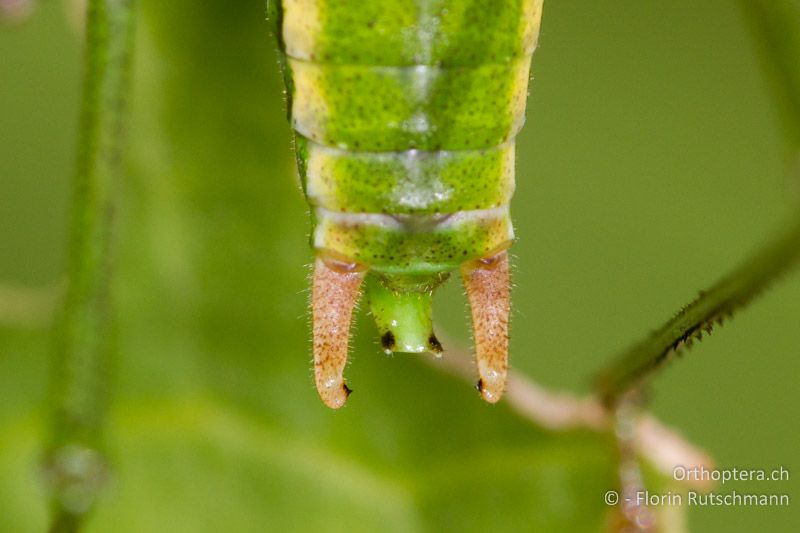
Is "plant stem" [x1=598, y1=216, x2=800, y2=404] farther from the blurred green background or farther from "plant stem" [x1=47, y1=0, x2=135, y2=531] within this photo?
"plant stem" [x1=47, y1=0, x2=135, y2=531]

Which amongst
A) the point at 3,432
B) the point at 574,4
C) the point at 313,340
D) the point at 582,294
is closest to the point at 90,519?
the point at 3,432

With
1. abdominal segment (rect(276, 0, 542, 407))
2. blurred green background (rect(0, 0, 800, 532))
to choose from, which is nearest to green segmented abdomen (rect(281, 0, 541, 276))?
abdominal segment (rect(276, 0, 542, 407))

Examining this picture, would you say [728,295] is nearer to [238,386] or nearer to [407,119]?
[407,119]

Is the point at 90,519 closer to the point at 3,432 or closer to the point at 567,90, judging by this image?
the point at 3,432

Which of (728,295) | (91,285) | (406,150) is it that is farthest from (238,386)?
(728,295)

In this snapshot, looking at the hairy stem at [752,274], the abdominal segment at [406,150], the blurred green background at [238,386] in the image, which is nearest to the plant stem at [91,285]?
the blurred green background at [238,386]

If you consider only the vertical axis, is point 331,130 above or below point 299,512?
above
